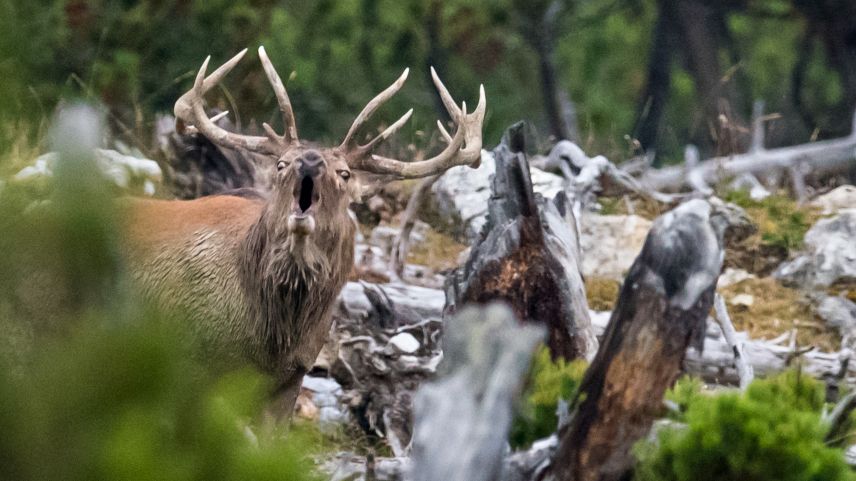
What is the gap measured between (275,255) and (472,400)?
8.14 feet

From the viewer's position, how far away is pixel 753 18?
18.1 meters

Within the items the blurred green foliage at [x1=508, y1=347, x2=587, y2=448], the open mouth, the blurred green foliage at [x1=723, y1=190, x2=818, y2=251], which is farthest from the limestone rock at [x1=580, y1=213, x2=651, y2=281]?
the blurred green foliage at [x1=508, y1=347, x2=587, y2=448]

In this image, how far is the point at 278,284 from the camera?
5.23 meters

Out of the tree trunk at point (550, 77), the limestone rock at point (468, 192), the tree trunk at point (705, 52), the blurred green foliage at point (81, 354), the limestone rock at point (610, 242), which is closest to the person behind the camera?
the blurred green foliage at point (81, 354)

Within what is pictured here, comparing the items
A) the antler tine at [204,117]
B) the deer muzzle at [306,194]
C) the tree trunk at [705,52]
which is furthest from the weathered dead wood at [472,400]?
the tree trunk at [705,52]

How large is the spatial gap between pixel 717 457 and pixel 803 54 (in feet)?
43.8

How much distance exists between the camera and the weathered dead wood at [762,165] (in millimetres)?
9367

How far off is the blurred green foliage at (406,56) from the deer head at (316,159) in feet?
13.2

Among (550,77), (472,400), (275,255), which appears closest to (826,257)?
(275,255)

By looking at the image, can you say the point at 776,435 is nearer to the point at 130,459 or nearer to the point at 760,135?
the point at 130,459

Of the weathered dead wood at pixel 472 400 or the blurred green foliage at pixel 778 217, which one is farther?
the blurred green foliage at pixel 778 217

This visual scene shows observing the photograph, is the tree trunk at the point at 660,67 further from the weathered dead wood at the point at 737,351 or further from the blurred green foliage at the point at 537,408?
the blurred green foliage at the point at 537,408

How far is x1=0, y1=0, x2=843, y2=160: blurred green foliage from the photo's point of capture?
41.6 feet

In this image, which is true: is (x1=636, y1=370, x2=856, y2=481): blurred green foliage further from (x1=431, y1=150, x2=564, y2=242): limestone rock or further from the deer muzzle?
(x1=431, y1=150, x2=564, y2=242): limestone rock
